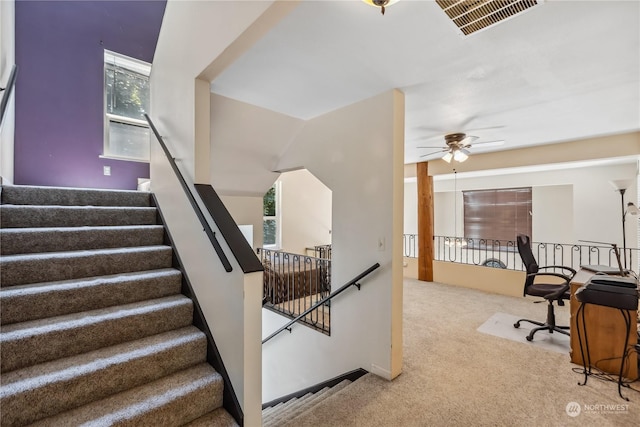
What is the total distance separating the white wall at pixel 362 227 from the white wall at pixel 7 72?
3.00 meters

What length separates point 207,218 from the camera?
1.95 m

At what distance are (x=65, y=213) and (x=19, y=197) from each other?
0.44 meters

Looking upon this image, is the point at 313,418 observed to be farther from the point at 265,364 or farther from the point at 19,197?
the point at 19,197

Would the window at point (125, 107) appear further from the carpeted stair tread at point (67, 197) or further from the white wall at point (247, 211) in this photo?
the carpeted stair tread at point (67, 197)

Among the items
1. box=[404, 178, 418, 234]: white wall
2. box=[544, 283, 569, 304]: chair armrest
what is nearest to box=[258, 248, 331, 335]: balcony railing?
box=[544, 283, 569, 304]: chair armrest

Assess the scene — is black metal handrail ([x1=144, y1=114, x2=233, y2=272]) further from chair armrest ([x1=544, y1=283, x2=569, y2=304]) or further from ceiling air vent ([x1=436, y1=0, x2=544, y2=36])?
chair armrest ([x1=544, y1=283, x2=569, y2=304])

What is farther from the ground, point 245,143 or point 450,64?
point 450,64

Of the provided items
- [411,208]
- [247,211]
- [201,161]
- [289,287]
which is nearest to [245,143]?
[201,161]

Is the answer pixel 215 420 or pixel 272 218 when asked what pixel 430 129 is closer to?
pixel 215 420

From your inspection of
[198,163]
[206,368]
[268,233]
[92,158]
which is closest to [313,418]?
[206,368]

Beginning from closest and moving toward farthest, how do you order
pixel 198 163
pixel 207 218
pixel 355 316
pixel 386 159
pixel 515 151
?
pixel 207 218 < pixel 198 163 < pixel 386 159 < pixel 355 316 < pixel 515 151

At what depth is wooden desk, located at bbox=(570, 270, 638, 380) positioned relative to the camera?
2406mm

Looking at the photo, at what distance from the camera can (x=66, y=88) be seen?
3807 millimetres

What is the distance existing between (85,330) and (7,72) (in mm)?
2986
